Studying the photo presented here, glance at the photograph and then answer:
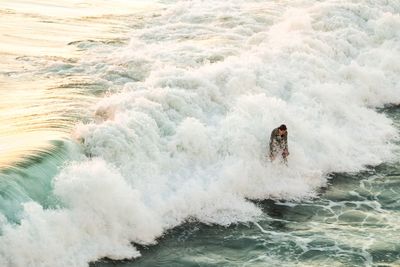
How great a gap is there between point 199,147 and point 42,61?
8.30 metres

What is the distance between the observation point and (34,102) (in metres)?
16.5

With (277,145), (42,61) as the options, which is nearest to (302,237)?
(277,145)

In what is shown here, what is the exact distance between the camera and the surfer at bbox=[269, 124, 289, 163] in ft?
49.5

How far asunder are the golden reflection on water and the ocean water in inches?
3.2

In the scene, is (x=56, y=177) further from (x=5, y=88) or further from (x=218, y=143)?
(x=5, y=88)

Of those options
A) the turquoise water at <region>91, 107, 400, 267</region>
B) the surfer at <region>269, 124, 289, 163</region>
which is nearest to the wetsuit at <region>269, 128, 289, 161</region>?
the surfer at <region>269, 124, 289, 163</region>

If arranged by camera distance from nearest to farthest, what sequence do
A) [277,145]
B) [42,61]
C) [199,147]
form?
1. [199,147]
2. [277,145]
3. [42,61]

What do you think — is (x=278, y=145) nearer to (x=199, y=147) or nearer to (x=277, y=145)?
(x=277, y=145)

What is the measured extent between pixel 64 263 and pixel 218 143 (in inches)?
226

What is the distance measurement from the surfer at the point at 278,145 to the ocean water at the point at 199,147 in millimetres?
203

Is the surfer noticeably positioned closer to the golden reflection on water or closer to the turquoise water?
the turquoise water

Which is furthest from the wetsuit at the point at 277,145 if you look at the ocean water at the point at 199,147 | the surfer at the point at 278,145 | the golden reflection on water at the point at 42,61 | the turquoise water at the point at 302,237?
the golden reflection on water at the point at 42,61

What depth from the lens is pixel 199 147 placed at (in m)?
14.8

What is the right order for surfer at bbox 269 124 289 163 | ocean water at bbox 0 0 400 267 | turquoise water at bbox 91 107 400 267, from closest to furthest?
turquoise water at bbox 91 107 400 267, ocean water at bbox 0 0 400 267, surfer at bbox 269 124 289 163
